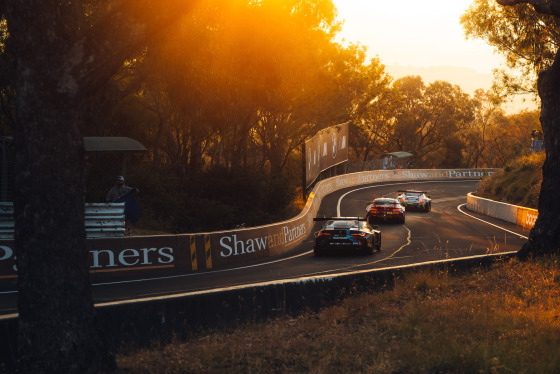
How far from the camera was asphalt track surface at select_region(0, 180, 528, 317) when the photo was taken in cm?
1388

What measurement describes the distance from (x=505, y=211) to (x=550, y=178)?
2306 centimetres

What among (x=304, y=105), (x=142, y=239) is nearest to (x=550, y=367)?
(x=142, y=239)

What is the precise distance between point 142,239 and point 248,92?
15319 mm

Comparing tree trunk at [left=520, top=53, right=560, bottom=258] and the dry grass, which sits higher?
tree trunk at [left=520, top=53, right=560, bottom=258]

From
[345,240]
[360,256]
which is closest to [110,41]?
[345,240]

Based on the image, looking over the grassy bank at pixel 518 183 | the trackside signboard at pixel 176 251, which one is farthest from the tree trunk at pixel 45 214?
the grassy bank at pixel 518 183

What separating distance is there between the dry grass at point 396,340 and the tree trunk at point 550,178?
3.41 metres

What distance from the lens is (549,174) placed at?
1430 centimetres

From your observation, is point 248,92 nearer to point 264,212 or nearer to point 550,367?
point 264,212

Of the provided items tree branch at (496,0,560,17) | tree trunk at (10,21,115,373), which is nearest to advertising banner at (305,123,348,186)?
tree branch at (496,0,560,17)

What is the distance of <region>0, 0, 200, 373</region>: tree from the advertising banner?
1402 inches

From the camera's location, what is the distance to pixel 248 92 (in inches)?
1190

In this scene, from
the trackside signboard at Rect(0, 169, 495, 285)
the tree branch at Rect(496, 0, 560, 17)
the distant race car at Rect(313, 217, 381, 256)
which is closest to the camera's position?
the tree branch at Rect(496, 0, 560, 17)

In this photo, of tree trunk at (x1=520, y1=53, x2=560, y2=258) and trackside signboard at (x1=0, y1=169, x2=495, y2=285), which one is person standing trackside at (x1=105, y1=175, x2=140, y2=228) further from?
tree trunk at (x1=520, y1=53, x2=560, y2=258)
